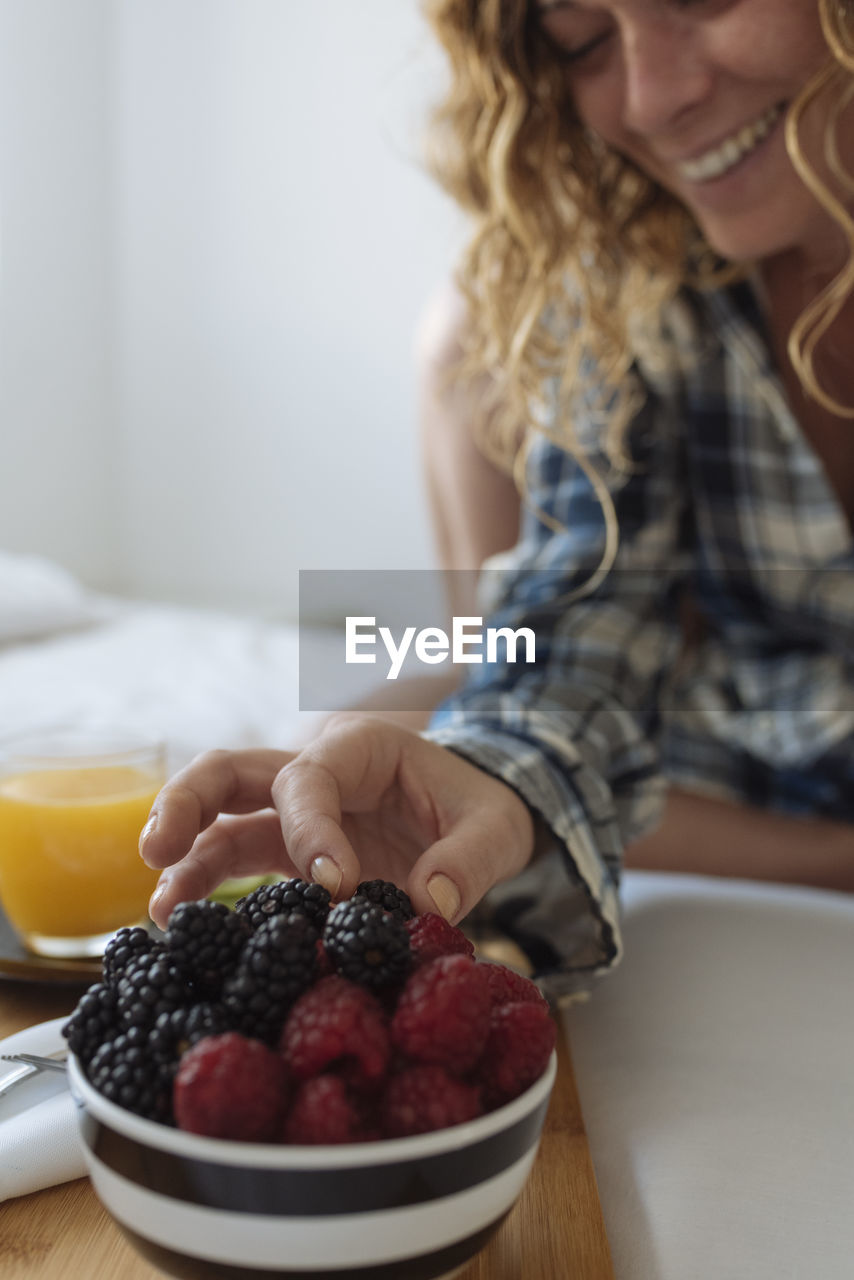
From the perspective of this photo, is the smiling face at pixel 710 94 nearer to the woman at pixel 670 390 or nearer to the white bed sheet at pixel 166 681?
the woman at pixel 670 390

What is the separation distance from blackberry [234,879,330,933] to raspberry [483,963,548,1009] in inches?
2.8

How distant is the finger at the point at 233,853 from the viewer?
57 cm

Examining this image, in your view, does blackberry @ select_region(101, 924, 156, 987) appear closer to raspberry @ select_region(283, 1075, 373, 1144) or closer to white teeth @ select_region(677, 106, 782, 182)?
raspberry @ select_region(283, 1075, 373, 1144)

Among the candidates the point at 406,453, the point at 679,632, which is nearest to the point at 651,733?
the point at 679,632

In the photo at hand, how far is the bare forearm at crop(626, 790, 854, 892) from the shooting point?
47.1 inches

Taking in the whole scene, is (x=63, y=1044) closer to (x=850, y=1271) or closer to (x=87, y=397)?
(x=850, y=1271)

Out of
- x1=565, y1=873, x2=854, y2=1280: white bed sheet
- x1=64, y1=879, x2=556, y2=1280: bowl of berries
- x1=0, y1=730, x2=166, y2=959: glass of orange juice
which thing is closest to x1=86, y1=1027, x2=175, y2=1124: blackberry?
x1=64, y1=879, x2=556, y2=1280: bowl of berries

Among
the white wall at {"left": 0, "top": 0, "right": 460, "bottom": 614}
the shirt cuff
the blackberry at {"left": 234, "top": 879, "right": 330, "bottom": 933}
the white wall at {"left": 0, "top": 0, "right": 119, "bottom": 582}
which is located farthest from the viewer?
the white wall at {"left": 0, "top": 0, "right": 460, "bottom": 614}

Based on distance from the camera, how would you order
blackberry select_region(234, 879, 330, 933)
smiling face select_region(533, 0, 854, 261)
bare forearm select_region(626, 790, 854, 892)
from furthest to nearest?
bare forearm select_region(626, 790, 854, 892)
smiling face select_region(533, 0, 854, 261)
blackberry select_region(234, 879, 330, 933)

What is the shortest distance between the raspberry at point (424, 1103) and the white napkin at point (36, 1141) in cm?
17

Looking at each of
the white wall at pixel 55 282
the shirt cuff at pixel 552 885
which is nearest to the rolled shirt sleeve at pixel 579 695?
the shirt cuff at pixel 552 885

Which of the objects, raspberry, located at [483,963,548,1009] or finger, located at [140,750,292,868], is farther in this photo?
finger, located at [140,750,292,868]

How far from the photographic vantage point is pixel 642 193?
1.14 meters

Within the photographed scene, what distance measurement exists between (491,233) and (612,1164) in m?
0.88
